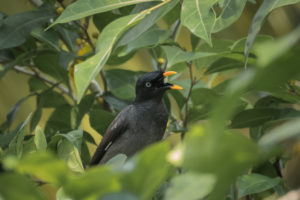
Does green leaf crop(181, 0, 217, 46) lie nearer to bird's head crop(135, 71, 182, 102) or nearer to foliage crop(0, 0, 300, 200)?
foliage crop(0, 0, 300, 200)

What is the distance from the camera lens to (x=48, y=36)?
2387mm

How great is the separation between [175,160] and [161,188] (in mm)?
750

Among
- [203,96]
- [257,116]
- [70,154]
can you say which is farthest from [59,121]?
[70,154]

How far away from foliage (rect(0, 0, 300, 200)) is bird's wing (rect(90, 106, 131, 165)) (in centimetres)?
8

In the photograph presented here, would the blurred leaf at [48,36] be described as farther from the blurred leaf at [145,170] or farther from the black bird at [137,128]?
the blurred leaf at [145,170]

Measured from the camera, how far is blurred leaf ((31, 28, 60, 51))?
2361mm

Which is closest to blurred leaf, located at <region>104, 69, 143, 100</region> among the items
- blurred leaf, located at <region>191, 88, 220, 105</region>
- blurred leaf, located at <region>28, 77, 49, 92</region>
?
blurred leaf, located at <region>191, 88, 220, 105</region>

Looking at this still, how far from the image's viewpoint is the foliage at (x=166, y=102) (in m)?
0.51

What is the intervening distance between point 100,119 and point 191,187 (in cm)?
169

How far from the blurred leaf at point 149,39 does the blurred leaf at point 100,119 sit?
41 cm

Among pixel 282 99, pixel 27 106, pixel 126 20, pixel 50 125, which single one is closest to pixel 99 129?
pixel 50 125

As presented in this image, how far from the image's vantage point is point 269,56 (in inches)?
18.3

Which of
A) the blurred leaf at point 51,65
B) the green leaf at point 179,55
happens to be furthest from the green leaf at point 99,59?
the blurred leaf at point 51,65

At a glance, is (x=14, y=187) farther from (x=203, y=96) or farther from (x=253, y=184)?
(x=203, y=96)
